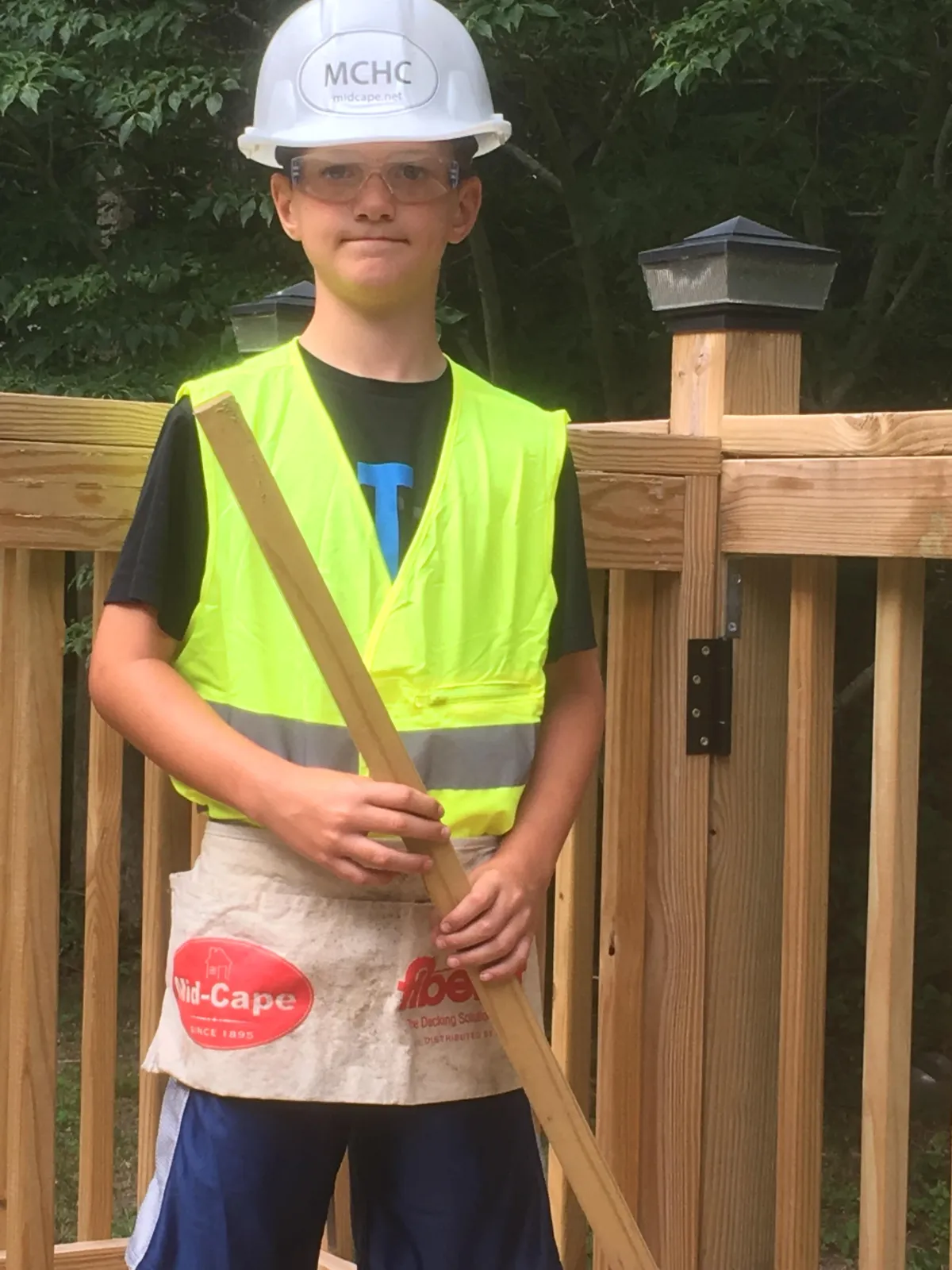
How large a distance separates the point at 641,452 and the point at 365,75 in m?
0.76

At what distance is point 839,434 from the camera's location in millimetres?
2049

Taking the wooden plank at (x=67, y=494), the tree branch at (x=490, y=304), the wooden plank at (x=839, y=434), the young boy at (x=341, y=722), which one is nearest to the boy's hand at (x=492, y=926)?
the young boy at (x=341, y=722)

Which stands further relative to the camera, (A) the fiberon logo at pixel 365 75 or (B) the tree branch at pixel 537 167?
(B) the tree branch at pixel 537 167

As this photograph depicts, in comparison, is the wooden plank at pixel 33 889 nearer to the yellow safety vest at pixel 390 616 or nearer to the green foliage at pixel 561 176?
Answer: the yellow safety vest at pixel 390 616

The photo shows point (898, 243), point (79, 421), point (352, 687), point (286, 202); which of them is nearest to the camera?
point (352, 687)

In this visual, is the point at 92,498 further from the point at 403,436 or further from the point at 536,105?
the point at 536,105

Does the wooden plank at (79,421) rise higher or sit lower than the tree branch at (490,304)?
lower

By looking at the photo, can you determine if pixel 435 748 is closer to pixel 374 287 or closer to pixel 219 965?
pixel 219 965

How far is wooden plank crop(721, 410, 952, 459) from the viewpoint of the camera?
6.32ft

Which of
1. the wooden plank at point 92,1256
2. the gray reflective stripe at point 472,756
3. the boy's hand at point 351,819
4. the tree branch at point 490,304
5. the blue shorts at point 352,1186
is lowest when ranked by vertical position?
the wooden plank at point 92,1256

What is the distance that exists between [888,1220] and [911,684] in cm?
67

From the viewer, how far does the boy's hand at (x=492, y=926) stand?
4.80 feet

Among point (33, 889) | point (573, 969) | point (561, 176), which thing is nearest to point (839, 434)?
point (573, 969)

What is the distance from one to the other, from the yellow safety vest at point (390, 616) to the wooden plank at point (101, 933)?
414 mm
